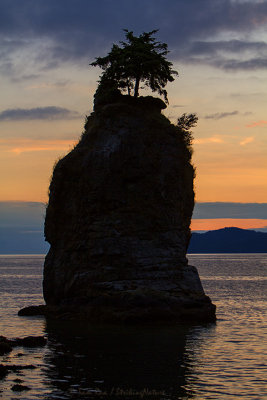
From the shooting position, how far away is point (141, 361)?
27688 millimetres

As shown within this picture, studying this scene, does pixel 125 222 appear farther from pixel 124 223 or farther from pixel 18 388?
pixel 18 388

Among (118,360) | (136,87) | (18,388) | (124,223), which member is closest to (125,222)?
(124,223)

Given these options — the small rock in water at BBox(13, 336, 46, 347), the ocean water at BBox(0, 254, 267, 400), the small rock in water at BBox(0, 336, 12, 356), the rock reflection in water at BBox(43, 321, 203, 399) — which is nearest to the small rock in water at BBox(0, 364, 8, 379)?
the ocean water at BBox(0, 254, 267, 400)

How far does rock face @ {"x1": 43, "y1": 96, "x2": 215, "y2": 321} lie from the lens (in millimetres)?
43562

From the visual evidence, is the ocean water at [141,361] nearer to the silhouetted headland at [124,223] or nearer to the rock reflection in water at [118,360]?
the rock reflection in water at [118,360]

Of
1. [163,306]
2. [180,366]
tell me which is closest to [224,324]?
[163,306]

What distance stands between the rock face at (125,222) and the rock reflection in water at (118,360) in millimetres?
3378

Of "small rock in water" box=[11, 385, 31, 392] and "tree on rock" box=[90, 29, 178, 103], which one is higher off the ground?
"tree on rock" box=[90, 29, 178, 103]

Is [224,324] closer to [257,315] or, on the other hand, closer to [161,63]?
[257,315]

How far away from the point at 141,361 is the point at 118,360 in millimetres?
1275

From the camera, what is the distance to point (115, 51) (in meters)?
52.5

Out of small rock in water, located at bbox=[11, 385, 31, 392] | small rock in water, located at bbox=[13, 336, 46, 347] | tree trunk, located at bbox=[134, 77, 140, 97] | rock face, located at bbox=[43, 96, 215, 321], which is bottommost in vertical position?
small rock in water, located at bbox=[13, 336, 46, 347]

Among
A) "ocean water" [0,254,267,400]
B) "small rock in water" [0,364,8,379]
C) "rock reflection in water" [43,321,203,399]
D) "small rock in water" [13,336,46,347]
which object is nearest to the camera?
"ocean water" [0,254,267,400]

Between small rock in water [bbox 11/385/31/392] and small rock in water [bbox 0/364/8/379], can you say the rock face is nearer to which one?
small rock in water [bbox 0/364/8/379]
